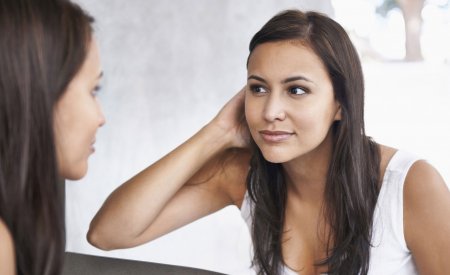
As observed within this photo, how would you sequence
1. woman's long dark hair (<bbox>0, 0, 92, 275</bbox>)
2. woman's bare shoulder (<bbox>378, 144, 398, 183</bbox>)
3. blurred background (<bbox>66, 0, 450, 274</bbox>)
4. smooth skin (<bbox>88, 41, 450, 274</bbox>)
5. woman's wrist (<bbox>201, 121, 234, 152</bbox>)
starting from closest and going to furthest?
woman's long dark hair (<bbox>0, 0, 92, 275</bbox>) → smooth skin (<bbox>88, 41, 450, 274</bbox>) → woman's bare shoulder (<bbox>378, 144, 398, 183</bbox>) → woman's wrist (<bbox>201, 121, 234, 152</bbox>) → blurred background (<bbox>66, 0, 450, 274</bbox>)

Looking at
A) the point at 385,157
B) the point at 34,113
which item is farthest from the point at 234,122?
the point at 34,113

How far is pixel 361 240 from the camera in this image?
1.75 meters

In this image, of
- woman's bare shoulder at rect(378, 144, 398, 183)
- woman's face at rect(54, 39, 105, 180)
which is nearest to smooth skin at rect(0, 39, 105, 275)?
woman's face at rect(54, 39, 105, 180)

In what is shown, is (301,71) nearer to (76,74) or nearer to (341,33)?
(341,33)

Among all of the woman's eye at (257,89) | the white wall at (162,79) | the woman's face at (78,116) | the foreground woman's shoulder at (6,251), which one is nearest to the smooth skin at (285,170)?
the woman's eye at (257,89)

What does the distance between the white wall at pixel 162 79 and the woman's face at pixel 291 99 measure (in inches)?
74.8

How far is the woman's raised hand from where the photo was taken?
194cm

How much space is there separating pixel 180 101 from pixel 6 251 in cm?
255

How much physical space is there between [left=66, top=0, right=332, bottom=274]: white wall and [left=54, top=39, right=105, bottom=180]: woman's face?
92.4 inches

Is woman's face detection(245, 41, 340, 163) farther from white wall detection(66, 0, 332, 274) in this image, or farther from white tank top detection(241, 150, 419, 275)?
white wall detection(66, 0, 332, 274)

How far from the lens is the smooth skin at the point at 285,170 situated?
5.48 feet

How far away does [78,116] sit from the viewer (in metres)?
1.17

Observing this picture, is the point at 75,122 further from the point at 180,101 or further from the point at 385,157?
the point at 180,101

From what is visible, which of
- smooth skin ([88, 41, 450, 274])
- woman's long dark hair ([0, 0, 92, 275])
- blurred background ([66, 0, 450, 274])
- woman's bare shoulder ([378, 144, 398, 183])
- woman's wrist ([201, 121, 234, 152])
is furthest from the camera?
blurred background ([66, 0, 450, 274])
